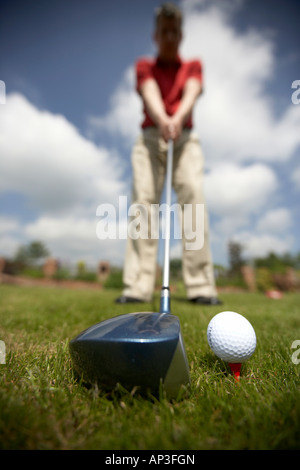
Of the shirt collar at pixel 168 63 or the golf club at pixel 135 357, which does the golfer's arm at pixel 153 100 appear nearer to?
the shirt collar at pixel 168 63

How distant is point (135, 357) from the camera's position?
3.26 ft

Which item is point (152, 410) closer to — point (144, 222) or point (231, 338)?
point (231, 338)

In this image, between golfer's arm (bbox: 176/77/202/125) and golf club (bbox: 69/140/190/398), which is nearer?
golf club (bbox: 69/140/190/398)

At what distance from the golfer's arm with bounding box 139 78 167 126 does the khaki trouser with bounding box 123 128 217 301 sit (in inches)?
13.7

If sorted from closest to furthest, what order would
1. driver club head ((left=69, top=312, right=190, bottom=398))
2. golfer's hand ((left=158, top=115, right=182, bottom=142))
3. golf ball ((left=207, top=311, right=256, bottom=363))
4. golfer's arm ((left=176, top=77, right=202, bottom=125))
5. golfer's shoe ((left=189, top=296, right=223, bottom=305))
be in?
1. driver club head ((left=69, top=312, right=190, bottom=398))
2. golf ball ((left=207, top=311, right=256, bottom=363))
3. golfer's hand ((left=158, top=115, right=182, bottom=142))
4. golfer's arm ((left=176, top=77, right=202, bottom=125))
5. golfer's shoe ((left=189, top=296, right=223, bottom=305))

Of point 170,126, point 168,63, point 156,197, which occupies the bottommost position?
point 156,197

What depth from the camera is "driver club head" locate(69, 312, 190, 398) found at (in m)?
1.00

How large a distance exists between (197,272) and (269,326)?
1379 mm

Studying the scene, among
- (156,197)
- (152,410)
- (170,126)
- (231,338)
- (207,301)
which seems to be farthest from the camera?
(156,197)

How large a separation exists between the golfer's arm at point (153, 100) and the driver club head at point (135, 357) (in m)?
2.88

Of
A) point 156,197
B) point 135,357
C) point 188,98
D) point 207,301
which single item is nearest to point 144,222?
point 156,197

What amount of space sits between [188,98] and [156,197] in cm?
135

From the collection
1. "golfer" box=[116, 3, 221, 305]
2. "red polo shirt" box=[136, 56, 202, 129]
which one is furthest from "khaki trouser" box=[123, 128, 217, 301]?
"red polo shirt" box=[136, 56, 202, 129]

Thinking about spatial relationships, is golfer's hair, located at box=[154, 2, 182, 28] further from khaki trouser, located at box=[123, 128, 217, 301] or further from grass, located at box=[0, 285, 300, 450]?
grass, located at box=[0, 285, 300, 450]
